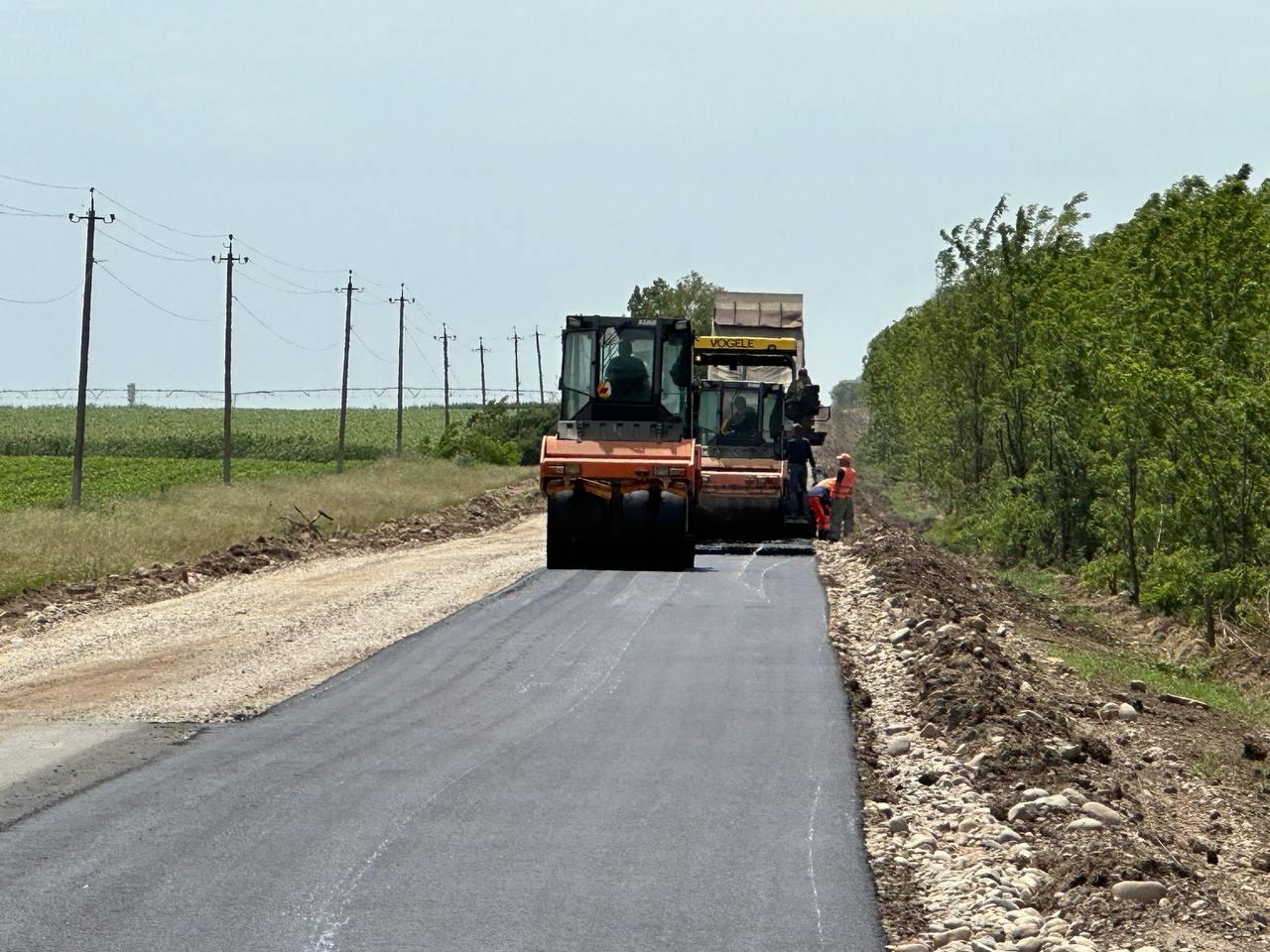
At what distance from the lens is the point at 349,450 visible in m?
105

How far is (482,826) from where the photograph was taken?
418 inches

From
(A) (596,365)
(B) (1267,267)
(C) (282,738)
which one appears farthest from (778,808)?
(B) (1267,267)

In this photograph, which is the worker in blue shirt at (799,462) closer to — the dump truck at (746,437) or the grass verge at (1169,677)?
the dump truck at (746,437)

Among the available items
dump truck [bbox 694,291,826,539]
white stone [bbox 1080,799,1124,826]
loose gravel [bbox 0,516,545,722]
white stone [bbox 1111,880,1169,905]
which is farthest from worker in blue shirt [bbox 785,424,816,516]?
white stone [bbox 1111,880,1169,905]

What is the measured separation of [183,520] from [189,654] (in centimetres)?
1923

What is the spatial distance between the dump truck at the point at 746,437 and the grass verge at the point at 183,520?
32.8 ft

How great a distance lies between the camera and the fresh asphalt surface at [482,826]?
851 cm

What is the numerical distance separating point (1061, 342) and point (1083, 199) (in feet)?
21.6

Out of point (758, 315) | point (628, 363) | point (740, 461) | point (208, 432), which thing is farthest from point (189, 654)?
point (208, 432)

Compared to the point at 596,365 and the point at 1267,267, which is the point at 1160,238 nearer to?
the point at 1267,267

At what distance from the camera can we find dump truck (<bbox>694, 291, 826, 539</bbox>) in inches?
1177

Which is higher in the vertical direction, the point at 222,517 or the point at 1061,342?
the point at 1061,342

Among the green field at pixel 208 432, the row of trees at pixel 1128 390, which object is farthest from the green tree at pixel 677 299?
the row of trees at pixel 1128 390

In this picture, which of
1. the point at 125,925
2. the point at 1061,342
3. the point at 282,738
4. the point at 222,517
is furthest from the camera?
Result: the point at 222,517
